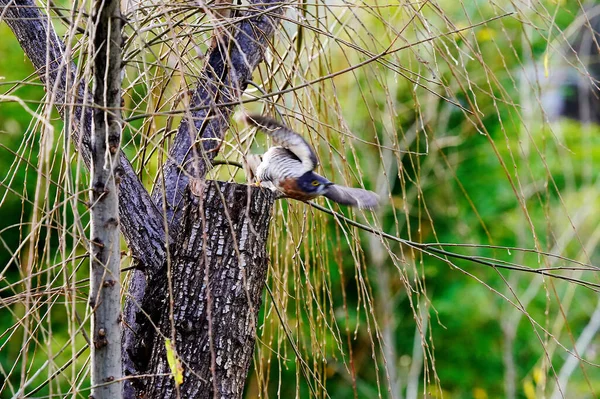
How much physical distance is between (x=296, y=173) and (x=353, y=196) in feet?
0.37

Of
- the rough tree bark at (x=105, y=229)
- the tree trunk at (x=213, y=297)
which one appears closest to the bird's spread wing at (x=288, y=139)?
the tree trunk at (x=213, y=297)

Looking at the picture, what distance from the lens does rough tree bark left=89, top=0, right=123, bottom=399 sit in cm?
92

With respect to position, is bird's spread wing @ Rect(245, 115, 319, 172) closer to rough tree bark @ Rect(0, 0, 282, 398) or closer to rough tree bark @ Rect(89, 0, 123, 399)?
rough tree bark @ Rect(0, 0, 282, 398)

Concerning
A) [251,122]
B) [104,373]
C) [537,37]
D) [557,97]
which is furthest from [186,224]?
[557,97]

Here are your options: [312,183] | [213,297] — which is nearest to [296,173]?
[312,183]

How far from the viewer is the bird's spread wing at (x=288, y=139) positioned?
1228 millimetres

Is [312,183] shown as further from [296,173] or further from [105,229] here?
[105,229]

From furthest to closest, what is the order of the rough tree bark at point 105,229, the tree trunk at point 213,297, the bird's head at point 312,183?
the bird's head at point 312,183 < the tree trunk at point 213,297 < the rough tree bark at point 105,229

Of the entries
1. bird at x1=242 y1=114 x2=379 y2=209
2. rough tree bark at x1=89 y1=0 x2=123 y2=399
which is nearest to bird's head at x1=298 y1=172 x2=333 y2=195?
bird at x1=242 y1=114 x2=379 y2=209

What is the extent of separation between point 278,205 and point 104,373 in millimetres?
618

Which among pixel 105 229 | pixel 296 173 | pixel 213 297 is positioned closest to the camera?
pixel 105 229

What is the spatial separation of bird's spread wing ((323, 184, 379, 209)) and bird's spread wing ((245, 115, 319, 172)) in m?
0.06

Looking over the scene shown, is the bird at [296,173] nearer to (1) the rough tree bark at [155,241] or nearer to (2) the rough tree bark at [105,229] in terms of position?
(1) the rough tree bark at [155,241]

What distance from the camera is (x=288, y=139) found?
1.25 m
